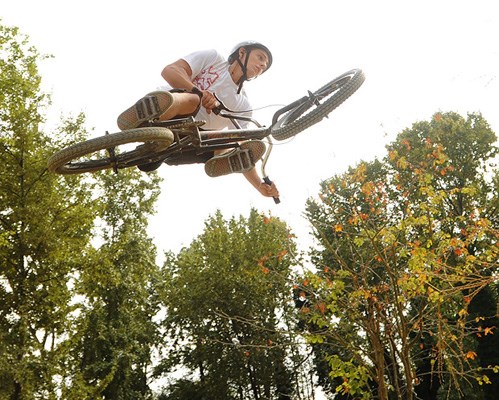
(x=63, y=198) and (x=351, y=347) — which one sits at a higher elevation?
(x=63, y=198)

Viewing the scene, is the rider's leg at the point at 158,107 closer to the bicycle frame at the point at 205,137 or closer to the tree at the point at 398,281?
the bicycle frame at the point at 205,137

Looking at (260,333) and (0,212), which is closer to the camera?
(0,212)

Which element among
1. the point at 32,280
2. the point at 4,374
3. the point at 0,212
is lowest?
the point at 4,374

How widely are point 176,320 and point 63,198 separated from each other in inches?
624

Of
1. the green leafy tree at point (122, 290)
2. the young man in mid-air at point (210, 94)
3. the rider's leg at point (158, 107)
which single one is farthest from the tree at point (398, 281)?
the green leafy tree at point (122, 290)

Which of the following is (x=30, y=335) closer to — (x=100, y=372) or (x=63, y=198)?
(x=63, y=198)

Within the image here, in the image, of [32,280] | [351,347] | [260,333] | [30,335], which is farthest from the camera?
[260,333]

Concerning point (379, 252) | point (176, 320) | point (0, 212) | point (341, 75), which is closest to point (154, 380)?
point (176, 320)

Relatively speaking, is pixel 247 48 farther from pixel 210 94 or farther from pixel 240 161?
pixel 240 161

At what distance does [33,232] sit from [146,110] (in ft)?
28.2

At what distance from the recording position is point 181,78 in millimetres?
4465

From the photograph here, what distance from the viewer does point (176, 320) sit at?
2694 cm

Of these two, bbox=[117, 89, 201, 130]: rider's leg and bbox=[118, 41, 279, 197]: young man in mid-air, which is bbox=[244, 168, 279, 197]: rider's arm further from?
bbox=[117, 89, 201, 130]: rider's leg

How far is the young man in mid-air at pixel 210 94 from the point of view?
14.4 ft
